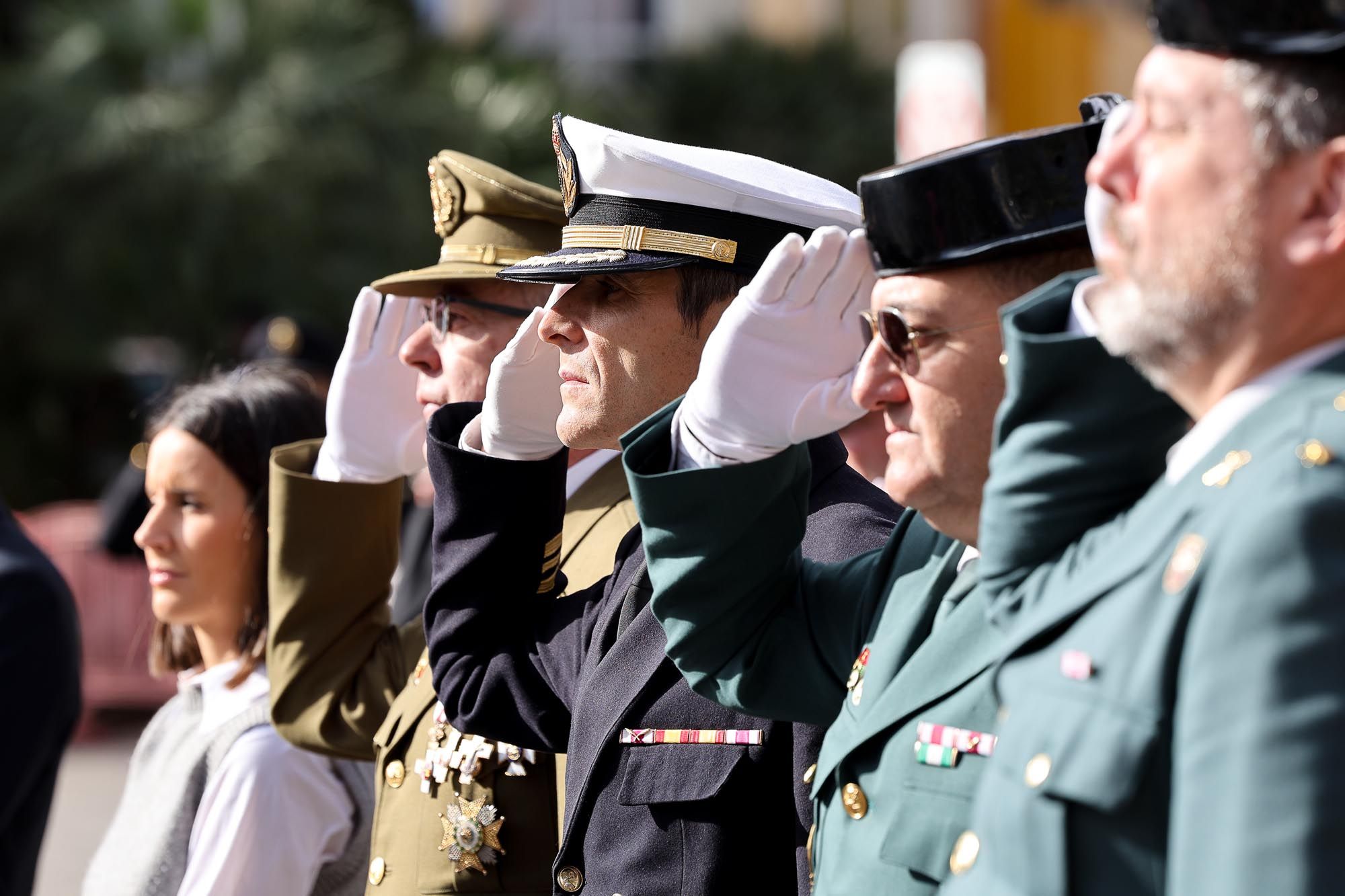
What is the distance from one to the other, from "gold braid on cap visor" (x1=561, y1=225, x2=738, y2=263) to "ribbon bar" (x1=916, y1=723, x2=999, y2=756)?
3.22 feet

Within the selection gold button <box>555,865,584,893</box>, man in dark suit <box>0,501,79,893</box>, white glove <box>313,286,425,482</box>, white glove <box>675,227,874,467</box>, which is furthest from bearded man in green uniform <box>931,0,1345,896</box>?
man in dark suit <box>0,501,79,893</box>

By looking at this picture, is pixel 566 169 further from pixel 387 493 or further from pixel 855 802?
pixel 855 802

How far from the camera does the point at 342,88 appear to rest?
481 inches

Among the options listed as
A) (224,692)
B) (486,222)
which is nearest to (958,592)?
(486,222)

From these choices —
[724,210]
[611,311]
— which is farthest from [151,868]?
[724,210]

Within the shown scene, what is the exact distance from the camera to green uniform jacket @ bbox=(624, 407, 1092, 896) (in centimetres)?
184

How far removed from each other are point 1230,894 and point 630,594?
4.48 feet

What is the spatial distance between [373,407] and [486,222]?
45 cm

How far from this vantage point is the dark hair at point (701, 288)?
2.65 m

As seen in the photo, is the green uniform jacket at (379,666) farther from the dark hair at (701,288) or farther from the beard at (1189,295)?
the beard at (1189,295)

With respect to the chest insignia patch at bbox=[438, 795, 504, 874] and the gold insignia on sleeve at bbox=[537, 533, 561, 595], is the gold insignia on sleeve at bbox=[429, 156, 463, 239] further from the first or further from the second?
the chest insignia patch at bbox=[438, 795, 504, 874]

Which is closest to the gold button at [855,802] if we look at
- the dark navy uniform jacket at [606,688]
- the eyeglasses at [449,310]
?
the dark navy uniform jacket at [606,688]

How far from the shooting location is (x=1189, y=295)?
148 cm

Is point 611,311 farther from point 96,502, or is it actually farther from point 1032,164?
point 96,502
